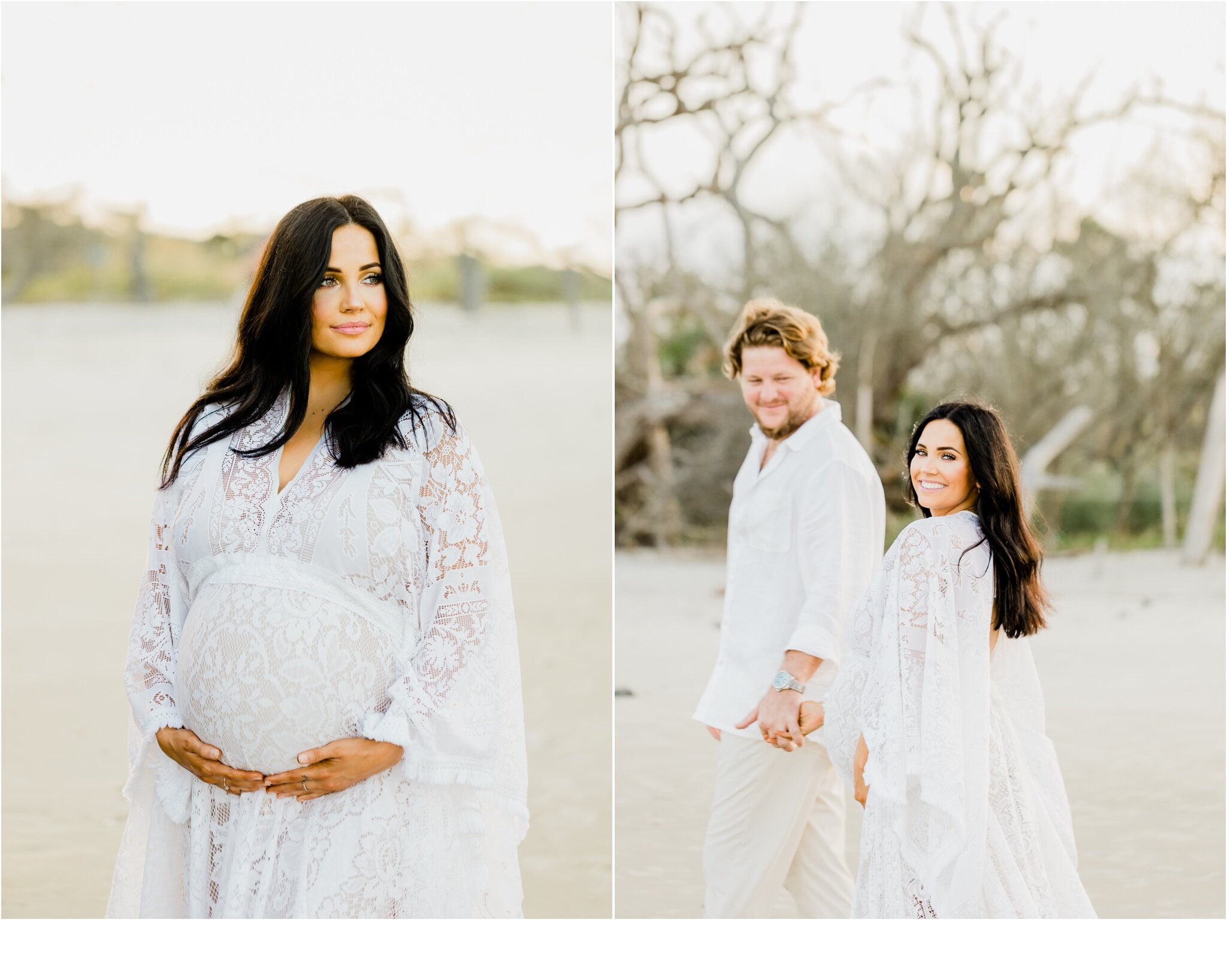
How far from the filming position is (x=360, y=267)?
1.70 meters

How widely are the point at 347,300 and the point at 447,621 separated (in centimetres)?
46

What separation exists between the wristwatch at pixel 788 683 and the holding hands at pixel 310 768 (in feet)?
2.36

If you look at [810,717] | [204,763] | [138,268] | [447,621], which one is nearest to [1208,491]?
[810,717]

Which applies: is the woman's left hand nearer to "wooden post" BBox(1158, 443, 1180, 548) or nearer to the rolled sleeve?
the rolled sleeve

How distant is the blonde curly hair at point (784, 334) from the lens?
A: 2197 millimetres

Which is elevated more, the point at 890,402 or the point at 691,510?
the point at 890,402


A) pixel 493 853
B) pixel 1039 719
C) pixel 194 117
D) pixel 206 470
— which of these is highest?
pixel 194 117

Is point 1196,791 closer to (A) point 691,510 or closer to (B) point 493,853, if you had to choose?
(B) point 493,853

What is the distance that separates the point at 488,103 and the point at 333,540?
24.5ft

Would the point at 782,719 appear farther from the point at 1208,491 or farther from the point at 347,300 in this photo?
the point at 1208,491

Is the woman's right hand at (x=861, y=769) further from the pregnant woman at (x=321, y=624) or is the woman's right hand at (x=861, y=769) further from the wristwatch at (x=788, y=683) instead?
the pregnant woman at (x=321, y=624)

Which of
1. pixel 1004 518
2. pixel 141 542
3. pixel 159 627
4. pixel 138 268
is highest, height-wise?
pixel 138 268
